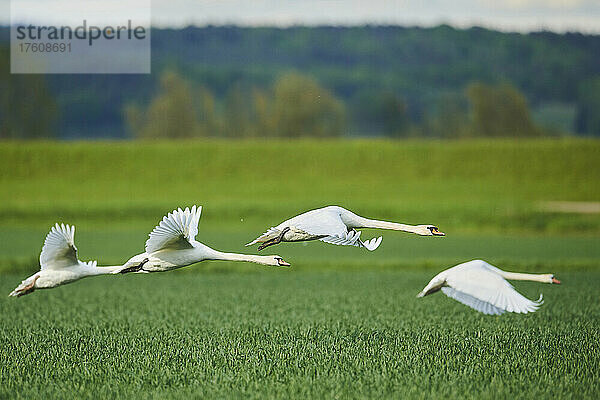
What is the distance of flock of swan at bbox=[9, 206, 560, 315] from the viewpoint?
8.21 metres

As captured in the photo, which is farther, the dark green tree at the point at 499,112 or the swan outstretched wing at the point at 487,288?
the dark green tree at the point at 499,112

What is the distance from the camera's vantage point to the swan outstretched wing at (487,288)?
846cm

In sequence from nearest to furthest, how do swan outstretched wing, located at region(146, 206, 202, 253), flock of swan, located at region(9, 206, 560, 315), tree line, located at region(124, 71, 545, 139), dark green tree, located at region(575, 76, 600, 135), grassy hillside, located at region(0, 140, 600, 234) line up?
flock of swan, located at region(9, 206, 560, 315)
swan outstretched wing, located at region(146, 206, 202, 253)
grassy hillside, located at region(0, 140, 600, 234)
dark green tree, located at region(575, 76, 600, 135)
tree line, located at region(124, 71, 545, 139)

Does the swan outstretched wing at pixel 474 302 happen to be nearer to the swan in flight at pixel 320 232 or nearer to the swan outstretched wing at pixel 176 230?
the swan in flight at pixel 320 232

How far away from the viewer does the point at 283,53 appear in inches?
6993

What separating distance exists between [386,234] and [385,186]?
24.3 meters

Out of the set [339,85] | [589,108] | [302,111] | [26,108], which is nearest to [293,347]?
[302,111]

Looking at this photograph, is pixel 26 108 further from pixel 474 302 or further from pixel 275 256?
pixel 474 302

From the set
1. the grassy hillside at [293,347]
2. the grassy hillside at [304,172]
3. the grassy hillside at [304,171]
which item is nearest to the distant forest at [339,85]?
the grassy hillside at [304,172]

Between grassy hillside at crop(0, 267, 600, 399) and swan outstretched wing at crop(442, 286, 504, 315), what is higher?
swan outstretched wing at crop(442, 286, 504, 315)

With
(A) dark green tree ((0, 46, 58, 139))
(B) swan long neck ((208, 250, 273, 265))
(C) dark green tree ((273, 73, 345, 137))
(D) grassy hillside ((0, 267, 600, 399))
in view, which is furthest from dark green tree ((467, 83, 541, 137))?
(B) swan long neck ((208, 250, 273, 265))

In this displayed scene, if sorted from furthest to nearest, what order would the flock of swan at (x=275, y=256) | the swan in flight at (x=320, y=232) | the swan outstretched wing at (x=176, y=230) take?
the swan outstretched wing at (x=176, y=230) → the flock of swan at (x=275, y=256) → the swan in flight at (x=320, y=232)

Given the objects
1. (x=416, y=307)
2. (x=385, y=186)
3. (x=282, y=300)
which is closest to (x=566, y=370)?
(x=416, y=307)

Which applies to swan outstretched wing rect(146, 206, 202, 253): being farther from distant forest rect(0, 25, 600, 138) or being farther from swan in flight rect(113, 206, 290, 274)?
distant forest rect(0, 25, 600, 138)
